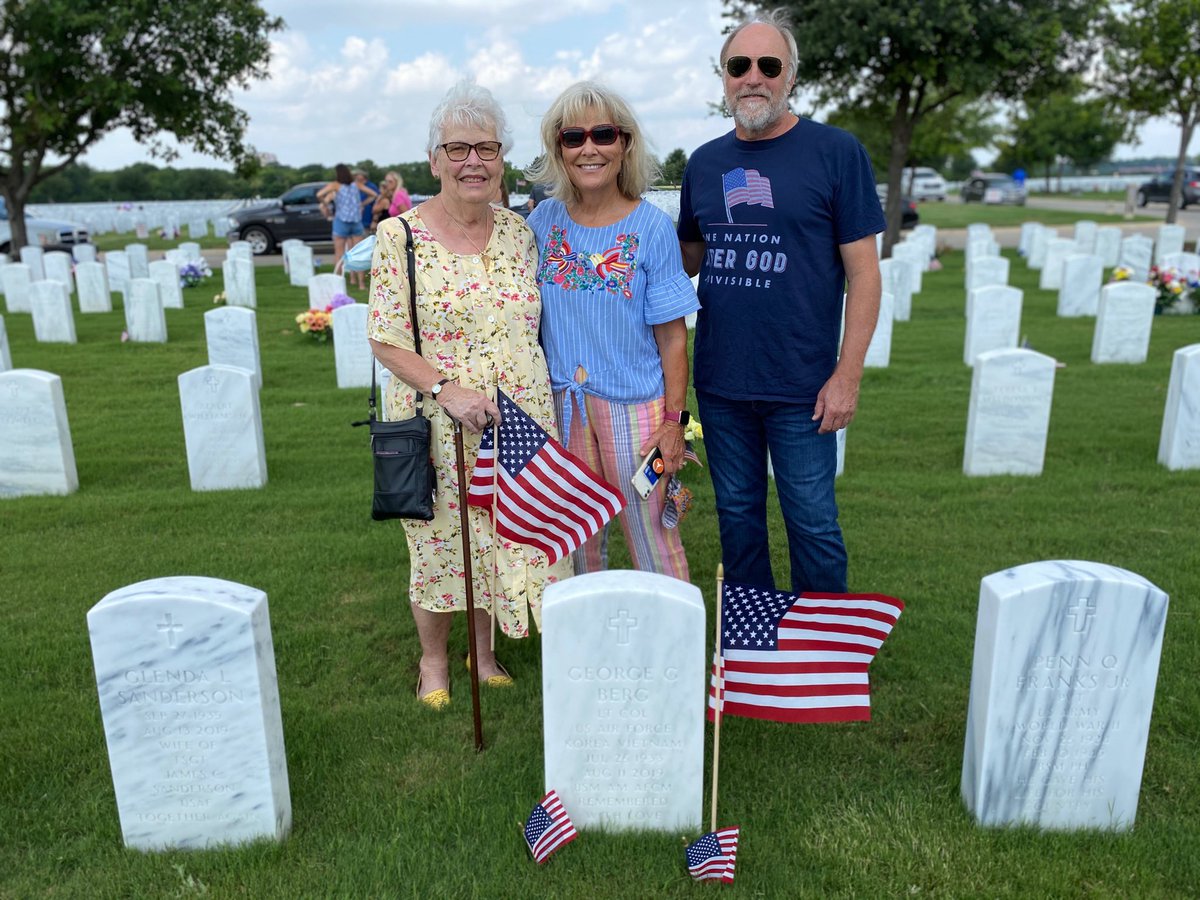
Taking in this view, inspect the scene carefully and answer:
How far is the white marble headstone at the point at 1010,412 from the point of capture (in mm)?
6391

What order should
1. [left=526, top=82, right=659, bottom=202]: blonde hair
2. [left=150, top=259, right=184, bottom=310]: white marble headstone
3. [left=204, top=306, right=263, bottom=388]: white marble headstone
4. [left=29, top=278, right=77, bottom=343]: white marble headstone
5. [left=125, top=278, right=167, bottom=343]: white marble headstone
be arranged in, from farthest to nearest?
[left=150, top=259, right=184, bottom=310]: white marble headstone, [left=29, top=278, right=77, bottom=343]: white marble headstone, [left=125, top=278, right=167, bottom=343]: white marble headstone, [left=204, top=306, right=263, bottom=388]: white marble headstone, [left=526, top=82, right=659, bottom=202]: blonde hair

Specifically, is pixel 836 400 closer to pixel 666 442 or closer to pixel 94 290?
pixel 666 442

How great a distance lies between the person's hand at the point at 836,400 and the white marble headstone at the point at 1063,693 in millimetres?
741

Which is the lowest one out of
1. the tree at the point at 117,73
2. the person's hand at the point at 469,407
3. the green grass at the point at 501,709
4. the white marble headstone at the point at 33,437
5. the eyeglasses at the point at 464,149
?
the green grass at the point at 501,709

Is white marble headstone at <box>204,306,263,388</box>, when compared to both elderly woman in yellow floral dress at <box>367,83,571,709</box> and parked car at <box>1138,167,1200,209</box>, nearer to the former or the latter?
elderly woman in yellow floral dress at <box>367,83,571,709</box>

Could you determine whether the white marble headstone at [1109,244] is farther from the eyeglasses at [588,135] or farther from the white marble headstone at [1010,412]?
the eyeglasses at [588,135]

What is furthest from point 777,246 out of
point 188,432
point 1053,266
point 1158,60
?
point 1158,60

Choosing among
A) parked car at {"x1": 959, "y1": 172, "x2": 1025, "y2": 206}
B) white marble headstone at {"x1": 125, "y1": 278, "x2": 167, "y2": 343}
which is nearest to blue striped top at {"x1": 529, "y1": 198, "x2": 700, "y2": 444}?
white marble headstone at {"x1": 125, "y1": 278, "x2": 167, "y2": 343}

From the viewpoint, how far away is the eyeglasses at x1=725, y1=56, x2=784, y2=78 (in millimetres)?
3080

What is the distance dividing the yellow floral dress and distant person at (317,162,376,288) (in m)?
12.9

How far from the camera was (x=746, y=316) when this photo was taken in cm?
329

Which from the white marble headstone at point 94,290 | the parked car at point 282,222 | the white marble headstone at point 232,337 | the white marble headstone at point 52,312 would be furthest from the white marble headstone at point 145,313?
the parked car at point 282,222

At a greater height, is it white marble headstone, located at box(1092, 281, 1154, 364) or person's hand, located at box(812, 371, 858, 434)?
person's hand, located at box(812, 371, 858, 434)

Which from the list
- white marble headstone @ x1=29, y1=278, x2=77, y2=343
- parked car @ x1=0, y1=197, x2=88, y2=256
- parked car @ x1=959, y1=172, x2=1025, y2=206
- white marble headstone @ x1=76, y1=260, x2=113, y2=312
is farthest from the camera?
parked car @ x1=959, y1=172, x2=1025, y2=206
